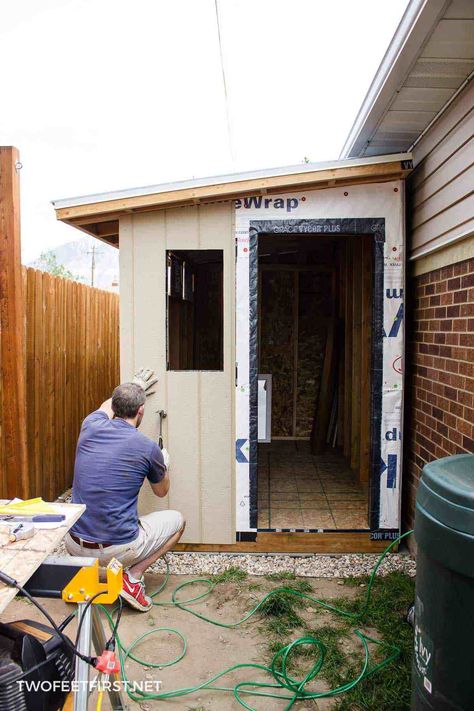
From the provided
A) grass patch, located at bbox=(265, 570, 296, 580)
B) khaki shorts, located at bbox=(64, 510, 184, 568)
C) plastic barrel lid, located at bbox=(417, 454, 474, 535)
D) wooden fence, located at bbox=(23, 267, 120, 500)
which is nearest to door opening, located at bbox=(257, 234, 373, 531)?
grass patch, located at bbox=(265, 570, 296, 580)

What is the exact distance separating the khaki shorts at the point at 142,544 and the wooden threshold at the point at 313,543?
76 centimetres

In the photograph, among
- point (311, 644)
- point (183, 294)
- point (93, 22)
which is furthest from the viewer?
point (93, 22)

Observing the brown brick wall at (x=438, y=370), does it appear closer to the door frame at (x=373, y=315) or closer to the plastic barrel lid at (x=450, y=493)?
the door frame at (x=373, y=315)

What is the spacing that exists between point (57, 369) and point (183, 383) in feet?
4.86

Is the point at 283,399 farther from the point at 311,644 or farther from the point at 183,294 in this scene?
the point at 311,644

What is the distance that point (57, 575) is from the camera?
5.68 feet

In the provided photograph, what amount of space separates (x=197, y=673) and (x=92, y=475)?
1142 millimetres

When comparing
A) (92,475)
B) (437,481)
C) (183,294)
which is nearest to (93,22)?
(183,294)

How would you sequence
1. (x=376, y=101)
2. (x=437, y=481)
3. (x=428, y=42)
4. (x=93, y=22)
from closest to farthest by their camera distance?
(x=437, y=481), (x=428, y=42), (x=376, y=101), (x=93, y=22)

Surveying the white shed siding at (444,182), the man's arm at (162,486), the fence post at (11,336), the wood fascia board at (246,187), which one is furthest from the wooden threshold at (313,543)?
the wood fascia board at (246,187)

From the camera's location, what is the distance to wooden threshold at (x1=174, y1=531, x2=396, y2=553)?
3.87 meters

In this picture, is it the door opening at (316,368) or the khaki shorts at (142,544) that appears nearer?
the khaki shorts at (142,544)

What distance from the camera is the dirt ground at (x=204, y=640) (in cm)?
237

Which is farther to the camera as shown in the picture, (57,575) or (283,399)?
(283,399)
